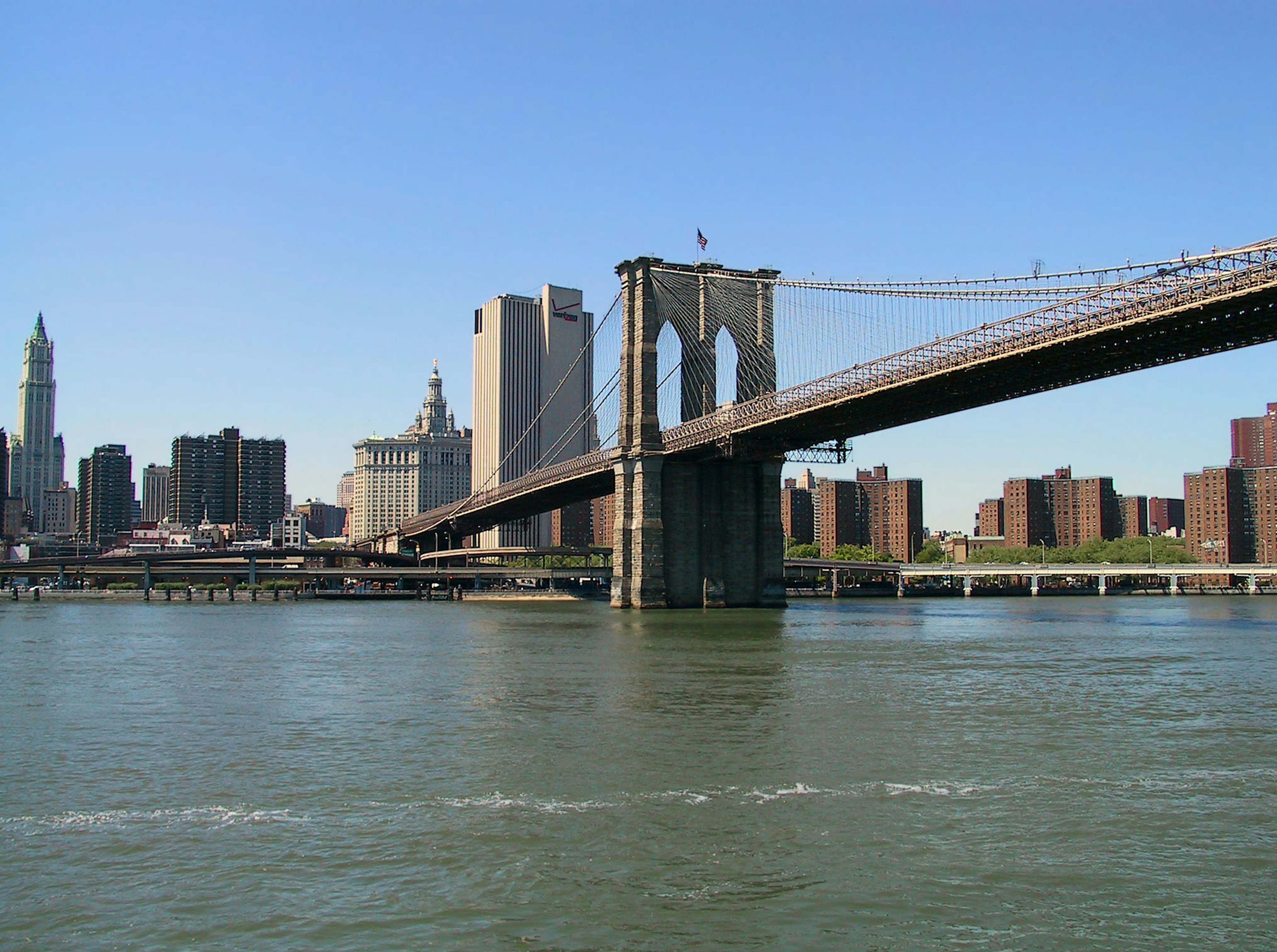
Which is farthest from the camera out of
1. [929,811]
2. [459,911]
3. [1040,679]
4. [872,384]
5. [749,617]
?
[749,617]

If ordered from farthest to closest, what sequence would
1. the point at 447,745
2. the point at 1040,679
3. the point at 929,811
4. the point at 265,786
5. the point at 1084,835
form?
the point at 1040,679 < the point at 447,745 < the point at 265,786 < the point at 929,811 < the point at 1084,835

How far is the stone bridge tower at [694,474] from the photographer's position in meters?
73.6

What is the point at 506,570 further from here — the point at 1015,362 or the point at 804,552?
the point at 1015,362

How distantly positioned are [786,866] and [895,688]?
17.5 metres

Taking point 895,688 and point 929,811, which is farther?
point 895,688

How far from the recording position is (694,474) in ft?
249

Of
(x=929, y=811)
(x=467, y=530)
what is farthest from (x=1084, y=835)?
(x=467, y=530)

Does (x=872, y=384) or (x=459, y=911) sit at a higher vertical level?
(x=872, y=384)

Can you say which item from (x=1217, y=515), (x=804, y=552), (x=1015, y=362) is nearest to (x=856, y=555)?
(x=804, y=552)

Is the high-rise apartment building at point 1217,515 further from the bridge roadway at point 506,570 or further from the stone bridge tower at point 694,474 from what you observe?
the stone bridge tower at point 694,474

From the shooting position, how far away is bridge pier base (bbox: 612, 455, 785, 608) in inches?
2879

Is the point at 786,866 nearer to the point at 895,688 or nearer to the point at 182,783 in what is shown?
the point at 182,783

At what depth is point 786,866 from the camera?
550 inches

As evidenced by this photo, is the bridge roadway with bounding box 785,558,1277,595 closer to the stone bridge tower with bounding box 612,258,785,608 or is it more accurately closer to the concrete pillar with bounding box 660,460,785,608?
the concrete pillar with bounding box 660,460,785,608
